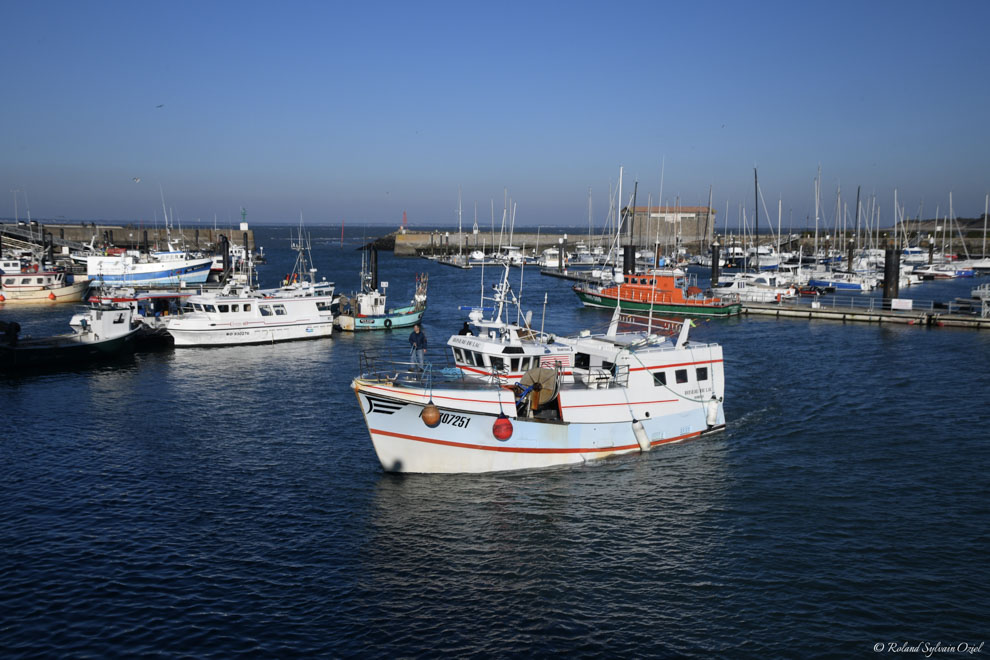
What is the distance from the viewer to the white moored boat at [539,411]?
2016 centimetres

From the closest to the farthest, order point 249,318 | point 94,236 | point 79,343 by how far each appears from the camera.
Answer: point 79,343 < point 249,318 < point 94,236

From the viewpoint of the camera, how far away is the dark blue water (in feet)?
45.1

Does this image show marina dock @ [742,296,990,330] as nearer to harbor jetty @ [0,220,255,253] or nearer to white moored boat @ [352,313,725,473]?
white moored boat @ [352,313,725,473]

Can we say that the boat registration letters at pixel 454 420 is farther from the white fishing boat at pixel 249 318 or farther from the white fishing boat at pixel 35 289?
the white fishing boat at pixel 35 289

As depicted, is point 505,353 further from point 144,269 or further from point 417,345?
point 144,269

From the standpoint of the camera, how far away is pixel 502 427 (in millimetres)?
20203

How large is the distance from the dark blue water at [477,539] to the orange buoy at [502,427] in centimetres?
128

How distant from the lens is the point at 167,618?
553 inches

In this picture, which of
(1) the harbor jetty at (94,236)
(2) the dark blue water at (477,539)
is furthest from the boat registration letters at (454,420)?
(1) the harbor jetty at (94,236)

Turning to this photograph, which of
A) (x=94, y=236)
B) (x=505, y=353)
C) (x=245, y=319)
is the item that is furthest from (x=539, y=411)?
(x=94, y=236)

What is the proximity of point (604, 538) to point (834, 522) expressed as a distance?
5831mm

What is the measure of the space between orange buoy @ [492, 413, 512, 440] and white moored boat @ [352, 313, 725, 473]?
3cm

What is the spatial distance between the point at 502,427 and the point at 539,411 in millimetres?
1669

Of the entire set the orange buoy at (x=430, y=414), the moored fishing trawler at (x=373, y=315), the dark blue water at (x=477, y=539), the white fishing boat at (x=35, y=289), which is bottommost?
the dark blue water at (x=477, y=539)
